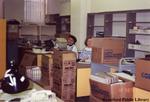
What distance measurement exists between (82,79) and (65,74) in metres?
0.47

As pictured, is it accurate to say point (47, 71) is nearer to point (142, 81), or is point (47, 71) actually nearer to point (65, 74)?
point (65, 74)

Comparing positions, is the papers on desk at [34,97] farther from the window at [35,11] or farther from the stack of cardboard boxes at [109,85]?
the window at [35,11]

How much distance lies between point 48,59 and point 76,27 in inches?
124

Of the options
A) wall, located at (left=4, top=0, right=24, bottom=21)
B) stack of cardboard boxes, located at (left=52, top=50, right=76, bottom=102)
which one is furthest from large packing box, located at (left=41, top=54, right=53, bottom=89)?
wall, located at (left=4, top=0, right=24, bottom=21)

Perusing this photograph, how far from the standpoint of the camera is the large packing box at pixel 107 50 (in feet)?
12.6

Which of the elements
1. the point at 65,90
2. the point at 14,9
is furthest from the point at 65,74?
the point at 14,9

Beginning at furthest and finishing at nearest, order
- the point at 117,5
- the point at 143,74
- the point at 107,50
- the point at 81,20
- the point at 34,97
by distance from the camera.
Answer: the point at 81,20 → the point at 117,5 → the point at 107,50 → the point at 143,74 → the point at 34,97

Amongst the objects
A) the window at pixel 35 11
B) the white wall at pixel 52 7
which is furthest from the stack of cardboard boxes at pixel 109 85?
the window at pixel 35 11

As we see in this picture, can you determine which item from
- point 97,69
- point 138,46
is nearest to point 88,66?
point 97,69

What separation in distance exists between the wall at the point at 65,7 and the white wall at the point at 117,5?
63.0 inches

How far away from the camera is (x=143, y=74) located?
2.68 m

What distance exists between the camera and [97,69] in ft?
13.2

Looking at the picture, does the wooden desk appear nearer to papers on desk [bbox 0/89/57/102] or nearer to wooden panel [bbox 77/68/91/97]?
wooden panel [bbox 77/68/91/97]

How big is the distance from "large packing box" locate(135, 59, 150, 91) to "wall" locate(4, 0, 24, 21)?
7.60m
